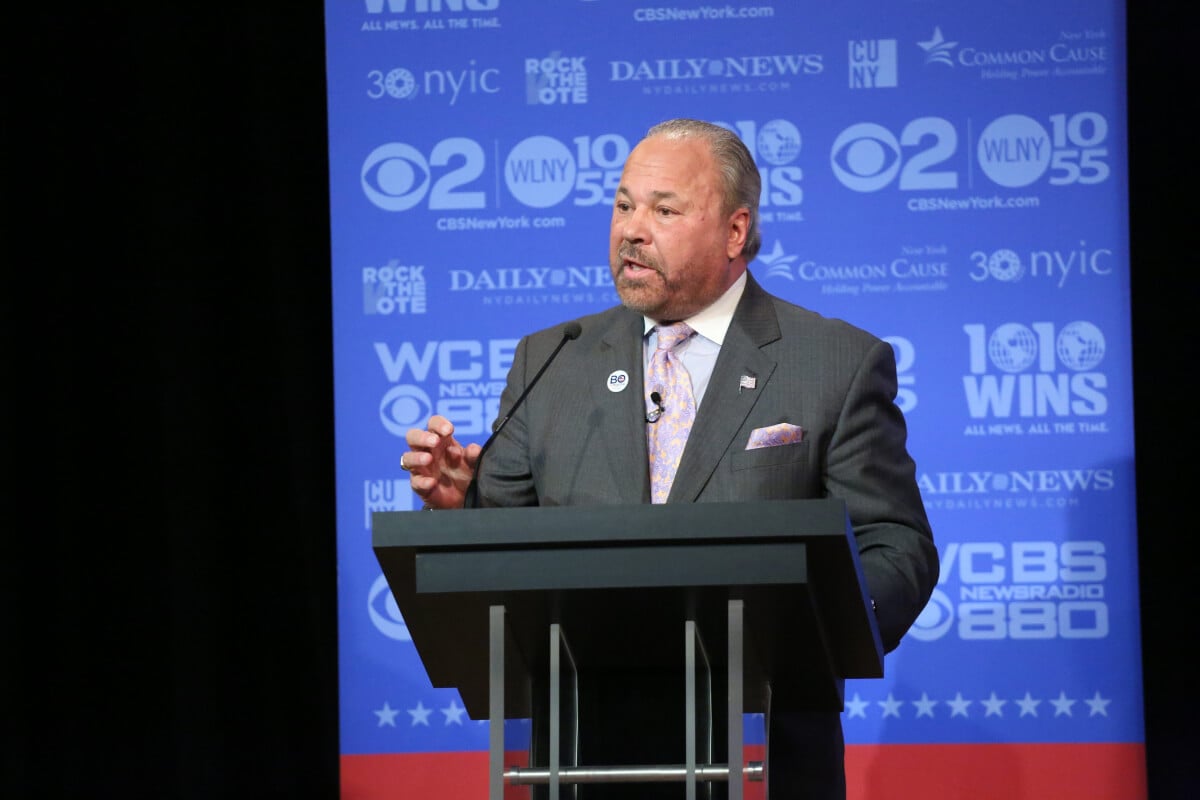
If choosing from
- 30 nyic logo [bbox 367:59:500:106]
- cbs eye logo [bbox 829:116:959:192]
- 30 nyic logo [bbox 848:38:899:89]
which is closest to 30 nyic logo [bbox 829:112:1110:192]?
cbs eye logo [bbox 829:116:959:192]

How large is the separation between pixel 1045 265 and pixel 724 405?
6.19 ft

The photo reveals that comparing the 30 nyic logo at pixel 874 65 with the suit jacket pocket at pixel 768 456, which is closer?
the suit jacket pocket at pixel 768 456

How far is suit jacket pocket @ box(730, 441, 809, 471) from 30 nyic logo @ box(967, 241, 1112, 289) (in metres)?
1.77

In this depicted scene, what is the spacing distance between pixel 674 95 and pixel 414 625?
2553mm

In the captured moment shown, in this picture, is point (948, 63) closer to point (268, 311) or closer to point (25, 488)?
point (268, 311)

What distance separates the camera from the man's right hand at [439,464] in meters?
2.21

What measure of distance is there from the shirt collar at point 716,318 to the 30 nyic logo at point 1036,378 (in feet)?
4.84

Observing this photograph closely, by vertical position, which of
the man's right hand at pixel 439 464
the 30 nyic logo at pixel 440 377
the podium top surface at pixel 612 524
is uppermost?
the 30 nyic logo at pixel 440 377

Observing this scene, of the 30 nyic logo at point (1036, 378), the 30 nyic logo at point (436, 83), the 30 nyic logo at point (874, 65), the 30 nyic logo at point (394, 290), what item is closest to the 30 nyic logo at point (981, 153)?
the 30 nyic logo at point (874, 65)

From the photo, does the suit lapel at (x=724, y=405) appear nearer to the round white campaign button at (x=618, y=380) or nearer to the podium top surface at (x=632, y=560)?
the round white campaign button at (x=618, y=380)

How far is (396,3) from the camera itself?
431 cm

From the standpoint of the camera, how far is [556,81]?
425 cm

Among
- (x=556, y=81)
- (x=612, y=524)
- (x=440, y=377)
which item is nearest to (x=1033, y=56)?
(x=556, y=81)

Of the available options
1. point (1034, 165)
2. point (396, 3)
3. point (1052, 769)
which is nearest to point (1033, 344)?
point (1034, 165)
